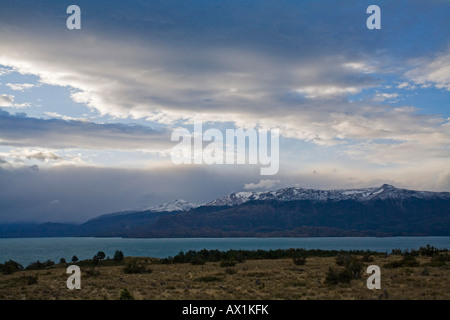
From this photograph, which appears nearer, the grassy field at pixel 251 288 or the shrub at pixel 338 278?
the grassy field at pixel 251 288

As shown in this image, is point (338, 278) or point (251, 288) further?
point (338, 278)

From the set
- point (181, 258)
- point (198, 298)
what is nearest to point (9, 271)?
point (181, 258)

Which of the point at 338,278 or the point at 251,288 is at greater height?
the point at 338,278

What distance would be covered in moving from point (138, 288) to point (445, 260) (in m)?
30.0

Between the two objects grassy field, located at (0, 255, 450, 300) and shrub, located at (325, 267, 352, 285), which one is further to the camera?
shrub, located at (325, 267, 352, 285)
